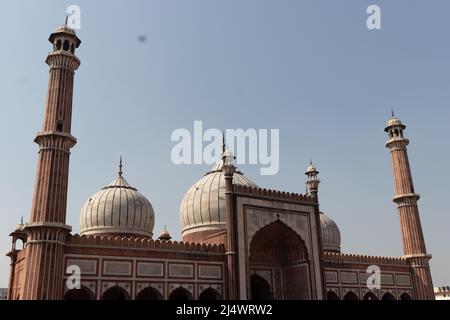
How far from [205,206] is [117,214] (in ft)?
15.2

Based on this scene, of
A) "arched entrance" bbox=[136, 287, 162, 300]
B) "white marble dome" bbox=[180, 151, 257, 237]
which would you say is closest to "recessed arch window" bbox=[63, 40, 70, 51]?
"white marble dome" bbox=[180, 151, 257, 237]

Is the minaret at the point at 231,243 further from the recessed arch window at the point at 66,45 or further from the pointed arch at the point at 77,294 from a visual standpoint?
the recessed arch window at the point at 66,45

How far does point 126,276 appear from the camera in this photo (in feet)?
59.8

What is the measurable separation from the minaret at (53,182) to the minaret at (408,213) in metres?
19.9

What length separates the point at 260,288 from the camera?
918 inches

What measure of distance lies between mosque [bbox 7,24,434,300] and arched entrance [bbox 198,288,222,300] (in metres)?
0.06

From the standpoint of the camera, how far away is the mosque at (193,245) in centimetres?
1752

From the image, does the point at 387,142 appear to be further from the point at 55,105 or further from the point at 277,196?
the point at 55,105

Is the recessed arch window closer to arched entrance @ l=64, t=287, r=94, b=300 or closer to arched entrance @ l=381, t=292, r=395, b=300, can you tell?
arched entrance @ l=64, t=287, r=94, b=300

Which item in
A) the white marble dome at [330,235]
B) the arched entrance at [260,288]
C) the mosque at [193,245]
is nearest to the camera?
the mosque at [193,245]

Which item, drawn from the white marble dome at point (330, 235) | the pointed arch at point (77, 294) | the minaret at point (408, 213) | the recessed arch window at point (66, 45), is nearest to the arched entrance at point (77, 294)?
the pointed arch at point (77, 294)

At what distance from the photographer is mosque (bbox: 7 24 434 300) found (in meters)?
17.5

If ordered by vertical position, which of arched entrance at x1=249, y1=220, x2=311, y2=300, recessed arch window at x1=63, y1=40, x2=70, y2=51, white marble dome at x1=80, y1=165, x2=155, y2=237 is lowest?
arched entrance at x1=249, y1=220, x2=311, y2=300
